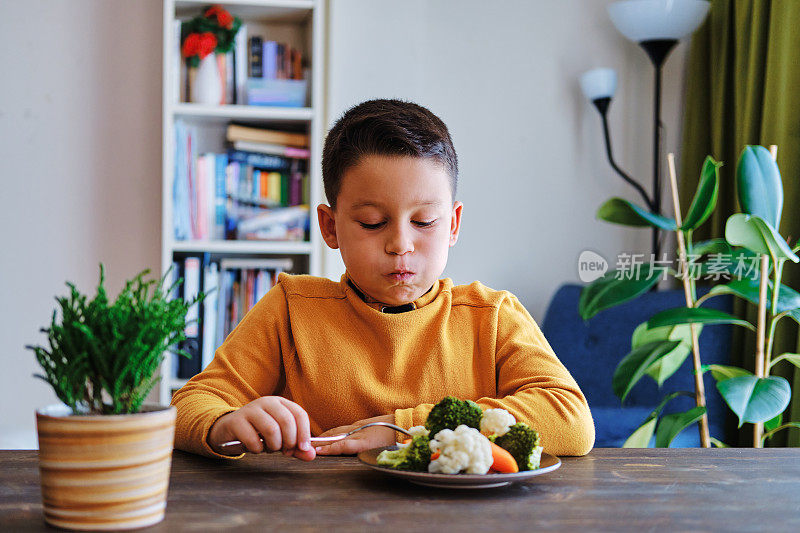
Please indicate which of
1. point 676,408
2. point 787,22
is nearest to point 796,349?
point 676,408

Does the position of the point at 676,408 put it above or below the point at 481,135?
below

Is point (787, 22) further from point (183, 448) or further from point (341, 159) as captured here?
point (183, 448)

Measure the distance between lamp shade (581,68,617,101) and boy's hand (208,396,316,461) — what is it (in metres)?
2.46

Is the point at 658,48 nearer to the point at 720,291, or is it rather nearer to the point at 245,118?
the point at 720,291

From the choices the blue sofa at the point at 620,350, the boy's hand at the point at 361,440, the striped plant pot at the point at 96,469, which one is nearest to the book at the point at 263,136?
the blue sofa at the point at 620,350

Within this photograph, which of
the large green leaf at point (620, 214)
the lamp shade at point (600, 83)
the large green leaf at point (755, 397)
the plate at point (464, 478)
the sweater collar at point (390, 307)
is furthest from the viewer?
the lamp shade at point (600, 83)

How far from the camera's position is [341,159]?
1208 mm

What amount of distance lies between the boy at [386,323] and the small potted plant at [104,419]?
1.30ft

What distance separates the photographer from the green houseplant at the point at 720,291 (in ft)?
6.41

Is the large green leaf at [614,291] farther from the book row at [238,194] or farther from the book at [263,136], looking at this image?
the book at [263,136]

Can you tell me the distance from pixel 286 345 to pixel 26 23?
7.39ft

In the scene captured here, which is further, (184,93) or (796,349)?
(184,93)

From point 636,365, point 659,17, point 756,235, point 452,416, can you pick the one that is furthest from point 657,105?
point 452,416

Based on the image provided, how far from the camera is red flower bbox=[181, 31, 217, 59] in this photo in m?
2.59
